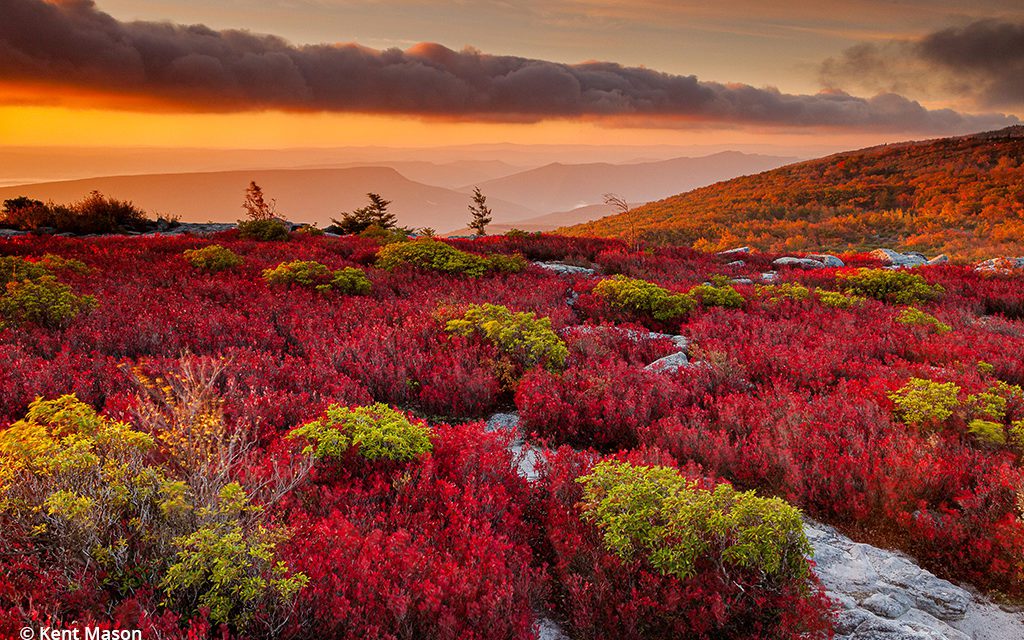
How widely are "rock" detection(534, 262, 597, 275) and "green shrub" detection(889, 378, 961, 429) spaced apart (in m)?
9.28


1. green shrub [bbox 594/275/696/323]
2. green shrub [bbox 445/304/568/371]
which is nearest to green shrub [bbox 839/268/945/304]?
green shrub [bbox 594/275/696/323]

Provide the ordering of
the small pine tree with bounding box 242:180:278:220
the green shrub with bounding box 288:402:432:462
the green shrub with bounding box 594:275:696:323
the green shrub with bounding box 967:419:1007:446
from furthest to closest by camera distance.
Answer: the small pine tree with bounding box 242:180:278:220 → the green shrub with bounding box 594:275:696:323 → the green shrub with bounding box 967:419:1007:446 → the green shrub with bounding box 288:402:432:462

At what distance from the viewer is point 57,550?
2914mm

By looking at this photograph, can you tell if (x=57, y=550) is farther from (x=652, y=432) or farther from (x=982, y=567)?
(x=982, y=567)

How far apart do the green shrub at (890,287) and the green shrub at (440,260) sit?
24.9 ft

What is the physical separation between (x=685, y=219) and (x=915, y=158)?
3161 centimetres

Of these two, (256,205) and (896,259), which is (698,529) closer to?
(896,259)

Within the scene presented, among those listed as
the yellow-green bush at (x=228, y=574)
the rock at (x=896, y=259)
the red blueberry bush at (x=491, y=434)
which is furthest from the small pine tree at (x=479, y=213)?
the yellow-green bush at (x=228, y=574)

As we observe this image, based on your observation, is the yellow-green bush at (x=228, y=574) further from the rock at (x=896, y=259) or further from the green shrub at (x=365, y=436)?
the rock at (x=896, y=259)

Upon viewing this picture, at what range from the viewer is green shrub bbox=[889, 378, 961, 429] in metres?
5.16

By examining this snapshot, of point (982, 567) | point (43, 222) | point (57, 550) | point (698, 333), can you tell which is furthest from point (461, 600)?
point (43, 222)

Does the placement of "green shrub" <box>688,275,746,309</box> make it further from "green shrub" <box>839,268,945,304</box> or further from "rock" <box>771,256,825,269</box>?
"rock" <box>771,256,825,269</box>

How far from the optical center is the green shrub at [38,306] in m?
7.24

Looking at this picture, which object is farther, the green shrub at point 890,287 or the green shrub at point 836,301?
the green shrub at point 890,287
